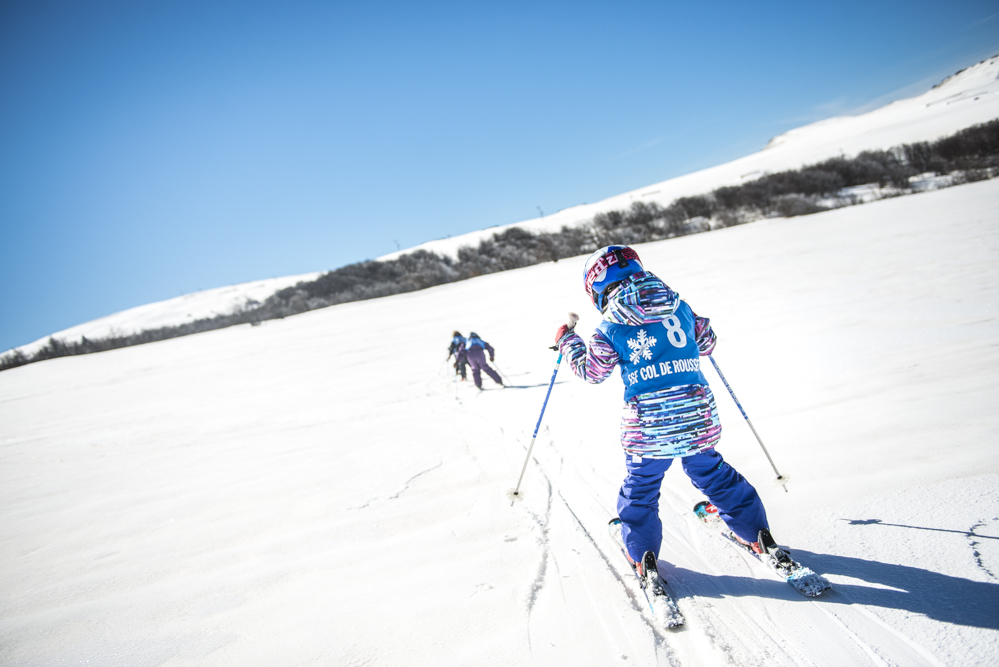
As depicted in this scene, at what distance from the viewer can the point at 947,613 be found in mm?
1907

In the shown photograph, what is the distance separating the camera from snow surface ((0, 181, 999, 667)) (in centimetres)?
212

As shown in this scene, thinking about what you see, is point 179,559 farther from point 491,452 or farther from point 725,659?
point 725,659

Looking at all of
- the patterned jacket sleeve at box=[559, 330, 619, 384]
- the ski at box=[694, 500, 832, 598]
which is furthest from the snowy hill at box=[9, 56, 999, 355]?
the ski at box=[694, 500, 832, 598]

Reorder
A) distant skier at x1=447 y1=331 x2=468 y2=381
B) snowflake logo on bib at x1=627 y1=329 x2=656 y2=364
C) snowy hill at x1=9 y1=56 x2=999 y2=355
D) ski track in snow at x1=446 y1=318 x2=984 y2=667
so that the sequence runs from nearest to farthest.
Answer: ski track in snow at x1=446 y1=318 x2=984 y2=667 < snowflake logo on bib at x1=627 y1=329 x2=656 y2=364 < distant skier at x1=447 y1=331 x2=468 y2=381 < snowy hill at x1=9 y1=56 x2=999 y2=355

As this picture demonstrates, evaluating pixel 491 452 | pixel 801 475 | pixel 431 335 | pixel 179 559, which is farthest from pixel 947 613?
pixel 431 335

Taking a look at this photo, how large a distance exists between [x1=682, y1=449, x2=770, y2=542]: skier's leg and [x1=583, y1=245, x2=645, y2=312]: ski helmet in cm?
99

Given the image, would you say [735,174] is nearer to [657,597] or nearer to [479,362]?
[479,362]

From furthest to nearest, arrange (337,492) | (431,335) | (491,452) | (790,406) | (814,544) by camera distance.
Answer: (431,335), (491,452), (790,406), (337,492), (814,544)

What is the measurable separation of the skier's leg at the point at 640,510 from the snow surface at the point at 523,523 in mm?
292

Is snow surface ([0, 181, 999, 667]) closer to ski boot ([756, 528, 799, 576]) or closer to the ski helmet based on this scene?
ski boot ([756, 528, 799, 576])

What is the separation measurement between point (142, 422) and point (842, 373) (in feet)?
42.5

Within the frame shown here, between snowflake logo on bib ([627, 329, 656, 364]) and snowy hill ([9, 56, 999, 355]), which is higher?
snowy hill ([9, 56, 999, 355])

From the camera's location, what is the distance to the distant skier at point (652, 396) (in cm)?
→ 220

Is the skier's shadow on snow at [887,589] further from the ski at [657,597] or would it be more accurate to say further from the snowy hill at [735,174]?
the snowy hill at [735,174]
